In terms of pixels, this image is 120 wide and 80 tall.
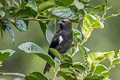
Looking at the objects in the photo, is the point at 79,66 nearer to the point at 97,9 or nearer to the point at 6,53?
the point at 6,53

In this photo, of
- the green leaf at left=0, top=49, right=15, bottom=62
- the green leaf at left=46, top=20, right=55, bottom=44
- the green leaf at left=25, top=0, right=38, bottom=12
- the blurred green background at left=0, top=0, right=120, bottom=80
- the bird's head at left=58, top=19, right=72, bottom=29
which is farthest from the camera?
the blurred green background at left=0, top=0, right=120, bottom=80

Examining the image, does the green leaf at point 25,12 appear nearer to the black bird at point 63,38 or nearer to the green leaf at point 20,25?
the green leaf at point 20,25

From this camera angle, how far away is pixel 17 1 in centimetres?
217

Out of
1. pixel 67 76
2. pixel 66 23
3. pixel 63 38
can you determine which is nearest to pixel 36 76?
pixel 67 76

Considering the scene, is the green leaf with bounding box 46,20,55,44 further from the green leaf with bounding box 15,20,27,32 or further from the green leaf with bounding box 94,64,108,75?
the green leaf with bounding box 94,64,108,75

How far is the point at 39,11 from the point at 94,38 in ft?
51.2

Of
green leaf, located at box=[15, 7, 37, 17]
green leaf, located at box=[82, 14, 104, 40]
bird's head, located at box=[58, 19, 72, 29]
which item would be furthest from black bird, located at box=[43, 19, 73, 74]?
green leaf, located at box=[82, 14, 104, 40]

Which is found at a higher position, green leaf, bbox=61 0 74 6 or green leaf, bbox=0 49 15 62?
green leaf, bbox=61 0 74 6

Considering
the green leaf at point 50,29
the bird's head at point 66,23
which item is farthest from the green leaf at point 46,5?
the bird's head at point 66,23

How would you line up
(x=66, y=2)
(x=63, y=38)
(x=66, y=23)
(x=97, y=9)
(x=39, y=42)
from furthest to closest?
(x=39, y=42), (x=63, y=38), (x=66, y=23), (x=97, y=9), (x=66, y=2)

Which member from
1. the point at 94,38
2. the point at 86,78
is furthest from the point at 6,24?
the point at 94,38

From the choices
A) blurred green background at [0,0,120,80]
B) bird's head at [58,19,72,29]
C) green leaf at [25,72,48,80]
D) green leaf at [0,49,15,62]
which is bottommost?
blurred green background at [0,0,120,80]

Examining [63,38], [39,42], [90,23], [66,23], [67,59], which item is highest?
[90,23]

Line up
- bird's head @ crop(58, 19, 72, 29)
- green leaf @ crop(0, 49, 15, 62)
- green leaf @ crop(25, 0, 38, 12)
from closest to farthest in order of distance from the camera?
green leaf @ crop(0, 49, 15, 62)
green leaf @ crop(25, 0, 38, 12)
bird's head @ crop(58, 19, 72, 29)
